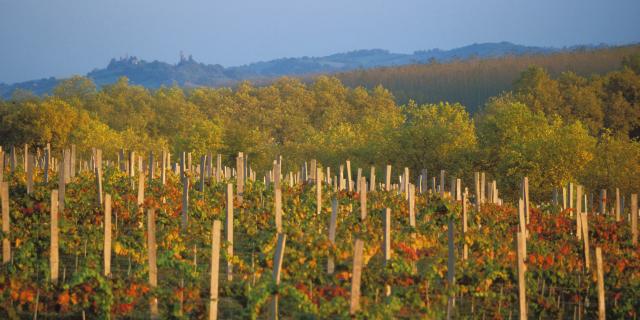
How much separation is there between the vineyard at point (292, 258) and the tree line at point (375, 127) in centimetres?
2421

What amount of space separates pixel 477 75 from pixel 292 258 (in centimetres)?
12234

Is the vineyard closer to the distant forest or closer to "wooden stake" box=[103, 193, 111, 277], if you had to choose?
"wooden stake" box=[103, 193, 111, 277]

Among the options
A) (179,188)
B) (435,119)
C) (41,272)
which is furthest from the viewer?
(435,119)

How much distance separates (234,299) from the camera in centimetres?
1484

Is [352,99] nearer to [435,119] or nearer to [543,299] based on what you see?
[435,119]

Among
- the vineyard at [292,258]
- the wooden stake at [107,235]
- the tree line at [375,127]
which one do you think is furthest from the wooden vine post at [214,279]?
the tree line at [375,127]

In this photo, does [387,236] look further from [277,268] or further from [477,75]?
[477,75]

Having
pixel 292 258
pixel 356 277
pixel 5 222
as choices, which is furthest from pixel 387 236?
pixel 5 222

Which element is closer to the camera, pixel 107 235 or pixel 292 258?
pixel 107 235

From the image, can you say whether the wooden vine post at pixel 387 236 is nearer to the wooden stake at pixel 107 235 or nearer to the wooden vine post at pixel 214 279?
the wooden vine post at pixel 214 279

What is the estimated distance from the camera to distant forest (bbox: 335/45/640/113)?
406ft

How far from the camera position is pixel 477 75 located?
134125 mm

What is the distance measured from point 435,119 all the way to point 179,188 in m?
34.5

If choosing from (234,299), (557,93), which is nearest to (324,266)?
(234,299)
